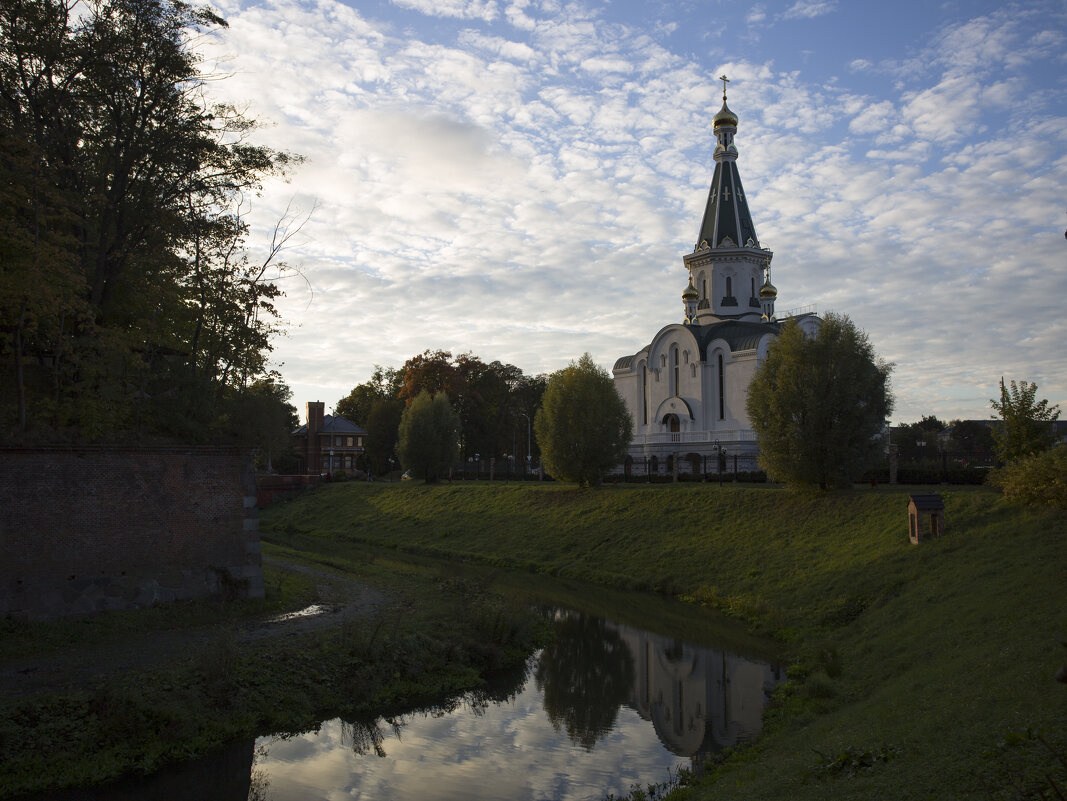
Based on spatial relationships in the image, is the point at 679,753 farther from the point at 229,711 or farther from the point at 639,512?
the point at 639,512

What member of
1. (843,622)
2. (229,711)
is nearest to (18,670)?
(229,711)

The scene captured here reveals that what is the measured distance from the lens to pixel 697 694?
14.0 meters

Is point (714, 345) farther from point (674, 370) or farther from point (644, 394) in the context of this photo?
point (644, 394)

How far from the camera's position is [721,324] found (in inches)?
1962

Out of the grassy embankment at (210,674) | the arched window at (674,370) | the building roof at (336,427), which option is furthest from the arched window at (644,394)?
the grassy embankment at (210,674)

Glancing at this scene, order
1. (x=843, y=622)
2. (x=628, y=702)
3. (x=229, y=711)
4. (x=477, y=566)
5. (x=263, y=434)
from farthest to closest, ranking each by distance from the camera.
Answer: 1. (x=477, y=566)
2. (x=263, y=434)
3. (x=843, y=622)
4. (x=628, y=702)
5. (x=229, y=711)

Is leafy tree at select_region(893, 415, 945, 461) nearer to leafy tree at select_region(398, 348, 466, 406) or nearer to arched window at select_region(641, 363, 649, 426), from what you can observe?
arched window at select_region(641, 363, 649, 426)

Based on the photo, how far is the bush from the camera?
16.3 metres

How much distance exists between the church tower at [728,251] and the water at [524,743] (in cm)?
4006

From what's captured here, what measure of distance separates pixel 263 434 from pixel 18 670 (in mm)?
7711

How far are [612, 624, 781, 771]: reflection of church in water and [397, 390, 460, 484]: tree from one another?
3064cm

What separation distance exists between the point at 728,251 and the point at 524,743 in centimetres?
4562

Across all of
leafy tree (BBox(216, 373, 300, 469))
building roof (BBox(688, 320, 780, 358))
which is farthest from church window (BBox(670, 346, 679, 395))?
leafy tree (BBox(216, 373, 300, 469))

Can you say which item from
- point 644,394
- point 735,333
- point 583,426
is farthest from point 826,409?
point 644,394
